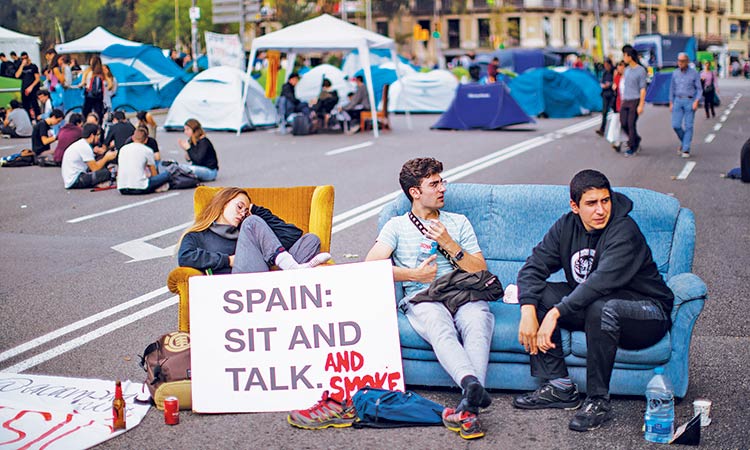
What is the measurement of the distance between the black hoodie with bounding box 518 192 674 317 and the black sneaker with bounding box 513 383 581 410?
398 millimetres

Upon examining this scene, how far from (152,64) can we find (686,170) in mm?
23638

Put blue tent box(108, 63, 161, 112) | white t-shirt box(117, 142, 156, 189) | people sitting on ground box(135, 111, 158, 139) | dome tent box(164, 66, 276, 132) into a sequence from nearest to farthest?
white t-shirt box(117, 142, 156, 189)
people sitting on ground box(135, 111, 158, 139)
dome tent box(164, 66, 276, 132)
blue tent box(108, 63, 161, 112)

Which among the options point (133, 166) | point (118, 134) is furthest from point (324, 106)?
point (133, 166)

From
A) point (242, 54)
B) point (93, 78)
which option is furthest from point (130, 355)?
point (242, 54)

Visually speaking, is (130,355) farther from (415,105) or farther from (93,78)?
(415,105)

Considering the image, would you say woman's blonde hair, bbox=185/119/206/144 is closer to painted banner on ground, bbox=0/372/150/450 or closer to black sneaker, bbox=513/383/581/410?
painted banner on ground, bbox=0/372/150/450

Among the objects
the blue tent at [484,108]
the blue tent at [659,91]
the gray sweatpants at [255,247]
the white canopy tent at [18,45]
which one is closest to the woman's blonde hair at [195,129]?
the gray sweatpants at [255,247]

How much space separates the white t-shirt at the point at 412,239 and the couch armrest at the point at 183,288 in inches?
46.2

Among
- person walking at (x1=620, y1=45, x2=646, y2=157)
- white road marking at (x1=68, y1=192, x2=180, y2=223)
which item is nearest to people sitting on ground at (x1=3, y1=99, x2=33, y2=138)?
white road marking at (x1=68, y1=192, x2=180, y2=223)

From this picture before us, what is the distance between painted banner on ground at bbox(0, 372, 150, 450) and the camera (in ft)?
16.8

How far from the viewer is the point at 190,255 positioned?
21.5 ft

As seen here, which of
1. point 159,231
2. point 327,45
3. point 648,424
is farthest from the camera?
point 327,45

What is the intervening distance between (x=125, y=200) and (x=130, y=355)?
8113 mm

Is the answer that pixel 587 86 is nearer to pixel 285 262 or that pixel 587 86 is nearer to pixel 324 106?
pixel 324 106
